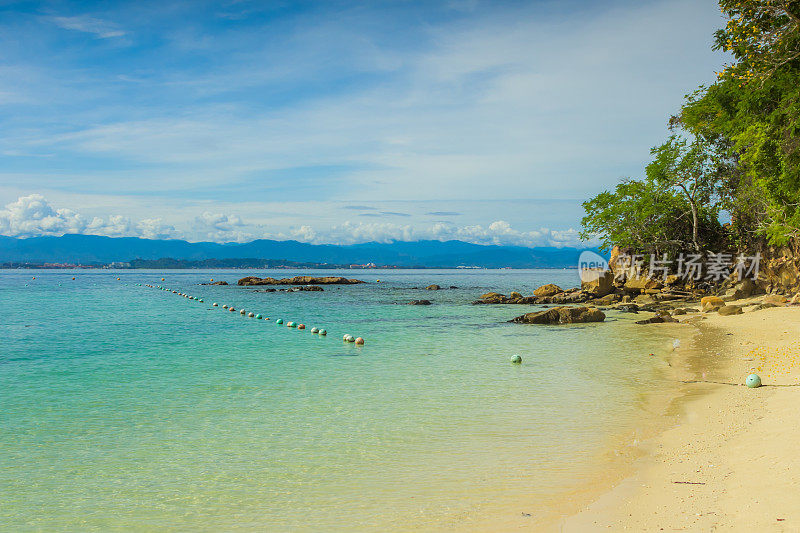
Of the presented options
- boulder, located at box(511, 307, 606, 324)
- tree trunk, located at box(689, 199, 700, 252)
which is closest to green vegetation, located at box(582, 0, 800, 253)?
tree trunk, located at box(689, 199, 700, 252)

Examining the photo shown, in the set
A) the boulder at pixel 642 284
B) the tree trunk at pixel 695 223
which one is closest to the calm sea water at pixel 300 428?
the tree trunk at pixel 695 223

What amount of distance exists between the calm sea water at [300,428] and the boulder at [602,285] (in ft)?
87.1

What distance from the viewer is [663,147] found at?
144 feet

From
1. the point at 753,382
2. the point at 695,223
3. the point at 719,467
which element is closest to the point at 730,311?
the point at 695,223

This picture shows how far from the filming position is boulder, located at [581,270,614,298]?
5087cm

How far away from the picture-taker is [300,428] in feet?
37.5

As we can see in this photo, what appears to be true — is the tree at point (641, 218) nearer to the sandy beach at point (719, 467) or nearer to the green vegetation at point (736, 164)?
the green vegetation at point (736, 164)

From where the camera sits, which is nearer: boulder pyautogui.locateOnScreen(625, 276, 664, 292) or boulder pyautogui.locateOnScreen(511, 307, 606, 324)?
boulder pyautogui.locateOnScreen(511, 307, 606, 324)

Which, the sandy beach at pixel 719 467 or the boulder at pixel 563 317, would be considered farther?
the boulder at pixel 563 317

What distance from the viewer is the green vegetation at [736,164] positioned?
21.4 m

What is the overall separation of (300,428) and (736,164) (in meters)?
42.0

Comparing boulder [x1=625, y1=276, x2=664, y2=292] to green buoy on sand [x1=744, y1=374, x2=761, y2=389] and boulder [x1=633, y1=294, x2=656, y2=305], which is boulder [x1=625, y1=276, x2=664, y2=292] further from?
green buoy on sand [x1=744, y1=374, x2=761, y2=389]

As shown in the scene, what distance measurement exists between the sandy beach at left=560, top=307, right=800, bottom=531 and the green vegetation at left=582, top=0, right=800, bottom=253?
540 inches

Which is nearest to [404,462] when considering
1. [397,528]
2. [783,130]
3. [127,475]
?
[397,528]
